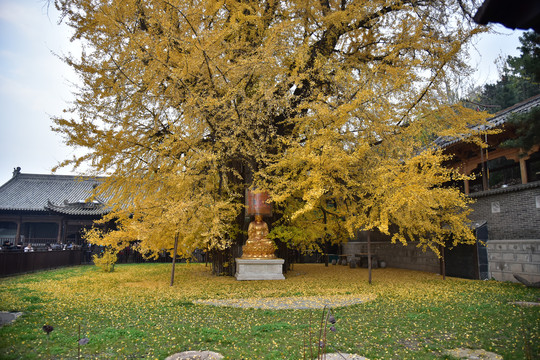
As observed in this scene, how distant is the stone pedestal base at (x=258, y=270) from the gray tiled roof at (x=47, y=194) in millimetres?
16426

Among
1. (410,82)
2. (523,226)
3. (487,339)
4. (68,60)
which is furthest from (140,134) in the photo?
(523,226)

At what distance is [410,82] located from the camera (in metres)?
11.3

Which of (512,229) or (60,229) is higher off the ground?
(512,229)

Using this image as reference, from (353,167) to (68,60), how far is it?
29.9 ft

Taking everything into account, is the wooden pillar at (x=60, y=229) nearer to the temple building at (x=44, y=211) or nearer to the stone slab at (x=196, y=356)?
the temple building at (x=44, y=211)

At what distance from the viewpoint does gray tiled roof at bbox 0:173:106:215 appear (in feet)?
84.4

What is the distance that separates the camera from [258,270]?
12453 millimetres

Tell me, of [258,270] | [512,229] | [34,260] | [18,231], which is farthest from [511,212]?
[18,231]

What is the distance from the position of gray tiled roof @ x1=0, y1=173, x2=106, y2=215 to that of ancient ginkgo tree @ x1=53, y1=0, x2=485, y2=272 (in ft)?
51.9

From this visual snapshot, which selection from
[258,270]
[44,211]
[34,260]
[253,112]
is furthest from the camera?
[44,211]

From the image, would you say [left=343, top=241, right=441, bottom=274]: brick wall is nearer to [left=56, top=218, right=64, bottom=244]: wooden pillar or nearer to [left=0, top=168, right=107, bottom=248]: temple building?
[left=0, top=168, right=107, bottom=248]: temple building

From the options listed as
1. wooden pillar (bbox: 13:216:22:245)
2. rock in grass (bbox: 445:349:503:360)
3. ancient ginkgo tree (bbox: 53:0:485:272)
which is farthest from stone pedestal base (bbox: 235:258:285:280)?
wooden pillar (bbox: 13:216:22:245)

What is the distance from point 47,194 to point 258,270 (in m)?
24.7

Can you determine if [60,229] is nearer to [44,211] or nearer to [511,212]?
[44,211]
